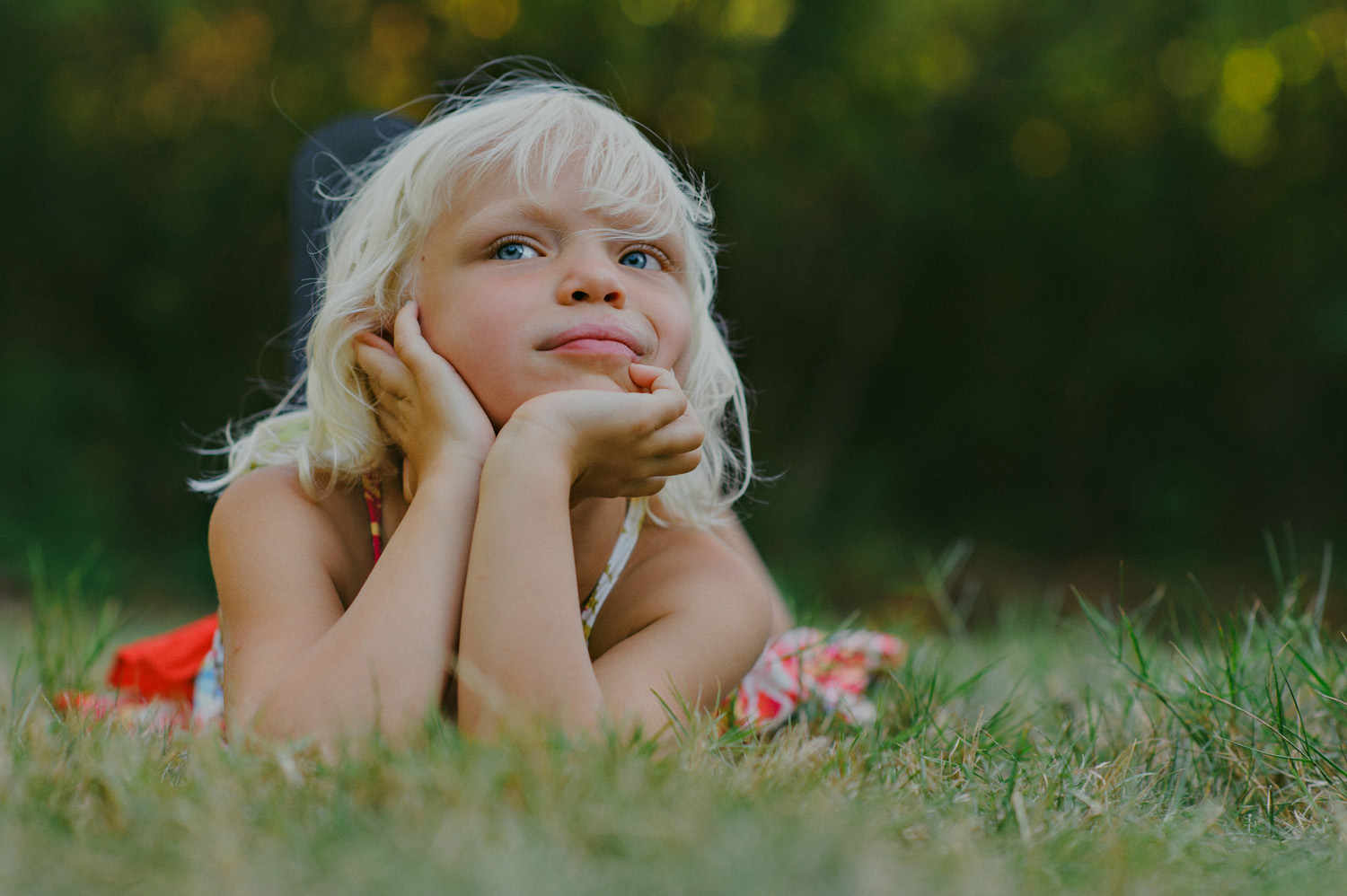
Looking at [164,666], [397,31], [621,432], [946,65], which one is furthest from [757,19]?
[621,432]

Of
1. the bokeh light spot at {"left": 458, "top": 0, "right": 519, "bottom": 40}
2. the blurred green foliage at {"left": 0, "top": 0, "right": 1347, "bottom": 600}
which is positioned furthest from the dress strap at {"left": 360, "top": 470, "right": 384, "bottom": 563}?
the bokeh light spot at {"left": 458, "top": 0, "right": 519, "bottom": 40}

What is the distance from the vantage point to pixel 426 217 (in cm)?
170

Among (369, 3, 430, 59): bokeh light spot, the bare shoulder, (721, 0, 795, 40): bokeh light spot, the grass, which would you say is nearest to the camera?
the grass

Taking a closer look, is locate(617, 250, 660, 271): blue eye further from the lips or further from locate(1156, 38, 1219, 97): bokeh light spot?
locate(1156, 38, 1219, 97): bokeh light spot

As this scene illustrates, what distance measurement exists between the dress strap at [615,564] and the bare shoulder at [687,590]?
2 centimetres

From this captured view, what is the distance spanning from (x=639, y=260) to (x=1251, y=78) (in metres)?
7.42

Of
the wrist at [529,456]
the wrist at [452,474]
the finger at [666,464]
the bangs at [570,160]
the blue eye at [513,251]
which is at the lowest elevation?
the finger at [666,464]

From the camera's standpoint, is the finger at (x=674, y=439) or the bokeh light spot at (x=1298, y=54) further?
the bokeh light spot at (x=1298, y=54)

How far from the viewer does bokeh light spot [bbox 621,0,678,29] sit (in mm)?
6891

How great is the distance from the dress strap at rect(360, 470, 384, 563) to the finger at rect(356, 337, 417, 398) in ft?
0.47

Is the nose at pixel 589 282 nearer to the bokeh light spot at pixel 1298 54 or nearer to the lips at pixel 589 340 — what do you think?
the lips at pixel 589 340

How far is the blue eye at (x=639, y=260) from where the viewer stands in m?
1.69

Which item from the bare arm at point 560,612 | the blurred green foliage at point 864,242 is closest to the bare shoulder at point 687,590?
the bare arm at point 560,612

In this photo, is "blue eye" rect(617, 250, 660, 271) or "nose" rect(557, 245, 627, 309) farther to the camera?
"blue eye" rect(617, 250, 660, 271)
